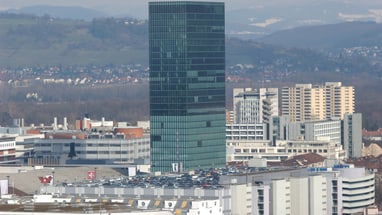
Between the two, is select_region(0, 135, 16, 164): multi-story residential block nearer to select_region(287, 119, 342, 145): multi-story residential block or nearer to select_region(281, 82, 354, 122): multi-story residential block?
select_region(287, 119, 342, 145): multi-story residential block

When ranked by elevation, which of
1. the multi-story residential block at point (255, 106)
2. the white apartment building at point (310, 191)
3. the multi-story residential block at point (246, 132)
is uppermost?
the multi-story residential block at point (255, 106)

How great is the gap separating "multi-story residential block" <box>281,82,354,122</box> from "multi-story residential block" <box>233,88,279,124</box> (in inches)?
373

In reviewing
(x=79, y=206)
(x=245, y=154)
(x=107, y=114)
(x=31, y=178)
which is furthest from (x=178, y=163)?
(x=107, y=114)

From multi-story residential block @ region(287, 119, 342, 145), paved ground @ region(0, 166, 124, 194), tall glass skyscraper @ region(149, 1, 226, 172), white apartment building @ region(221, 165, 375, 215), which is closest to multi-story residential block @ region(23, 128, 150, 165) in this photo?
tall glass skyscraper @ region(149, 1, 226, 172)

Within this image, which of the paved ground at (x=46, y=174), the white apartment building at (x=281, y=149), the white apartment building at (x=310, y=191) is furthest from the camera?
the white apartment building at (x=281, y=149)

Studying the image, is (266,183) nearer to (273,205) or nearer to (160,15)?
(273,205)

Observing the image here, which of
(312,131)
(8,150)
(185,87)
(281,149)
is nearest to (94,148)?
(8,150)

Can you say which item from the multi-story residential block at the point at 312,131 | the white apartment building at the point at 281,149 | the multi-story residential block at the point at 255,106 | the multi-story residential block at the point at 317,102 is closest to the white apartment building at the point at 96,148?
the white apartment building at the point at 281,149

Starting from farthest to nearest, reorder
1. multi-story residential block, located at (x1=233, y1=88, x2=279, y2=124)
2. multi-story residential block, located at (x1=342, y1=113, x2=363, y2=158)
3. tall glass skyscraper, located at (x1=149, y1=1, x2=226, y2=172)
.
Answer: multi-story residential block, located at (x1=233, y1=88, x2=279, y2=124) < multi-story residential block, located at (x1=342, y1=113, x2=363, y2=158) < tall glass skyscraper, located at (x1=149, y1=1, x2=226, y2=172)

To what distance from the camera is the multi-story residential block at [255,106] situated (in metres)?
142

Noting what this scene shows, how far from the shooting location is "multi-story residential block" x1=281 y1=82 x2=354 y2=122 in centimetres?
15615

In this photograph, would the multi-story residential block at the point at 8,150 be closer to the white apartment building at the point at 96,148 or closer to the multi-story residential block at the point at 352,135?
the white apartment building at the point at 96,148

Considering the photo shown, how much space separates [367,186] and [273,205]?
12.7m

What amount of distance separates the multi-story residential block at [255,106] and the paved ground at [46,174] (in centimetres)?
3863
